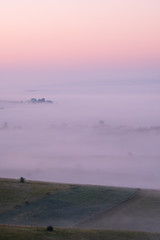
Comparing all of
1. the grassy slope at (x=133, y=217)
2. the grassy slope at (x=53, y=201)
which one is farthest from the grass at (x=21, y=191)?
the grassy slope at (x=133, y=217)

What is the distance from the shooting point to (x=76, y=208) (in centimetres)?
4034

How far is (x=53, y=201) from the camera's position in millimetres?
42938

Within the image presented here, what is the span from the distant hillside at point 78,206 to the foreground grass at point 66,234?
11.7ft

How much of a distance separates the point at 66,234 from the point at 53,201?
14012mm

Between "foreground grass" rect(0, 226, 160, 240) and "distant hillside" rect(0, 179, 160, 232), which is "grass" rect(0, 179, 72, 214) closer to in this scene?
"distant hillside" rect(0, 179, 160, 232)

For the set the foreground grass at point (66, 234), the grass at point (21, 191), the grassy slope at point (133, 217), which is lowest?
the foreground grass at point (66, 234)

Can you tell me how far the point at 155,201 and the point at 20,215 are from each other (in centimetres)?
1502

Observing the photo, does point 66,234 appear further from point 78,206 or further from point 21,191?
point 21,191

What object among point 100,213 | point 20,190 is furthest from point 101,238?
point 20,190

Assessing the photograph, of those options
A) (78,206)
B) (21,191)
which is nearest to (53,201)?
(78,206)

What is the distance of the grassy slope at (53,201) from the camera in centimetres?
3677

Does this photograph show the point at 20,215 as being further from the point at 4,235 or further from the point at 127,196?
the point at 127,196

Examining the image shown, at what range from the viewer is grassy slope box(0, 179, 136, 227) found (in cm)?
3677

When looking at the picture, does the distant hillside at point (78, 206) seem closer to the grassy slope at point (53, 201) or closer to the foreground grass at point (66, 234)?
the grassy slope at point (53, 201)
